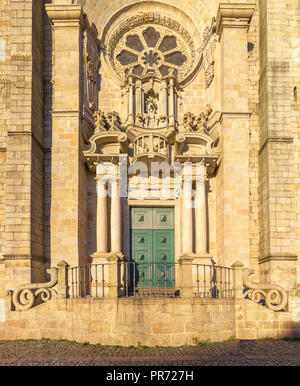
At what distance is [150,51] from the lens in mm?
15828

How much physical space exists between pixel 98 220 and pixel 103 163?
1.78m

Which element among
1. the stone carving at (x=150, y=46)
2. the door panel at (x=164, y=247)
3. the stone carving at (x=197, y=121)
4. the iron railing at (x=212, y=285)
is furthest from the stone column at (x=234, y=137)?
the stone carving at (x=150, y=46)

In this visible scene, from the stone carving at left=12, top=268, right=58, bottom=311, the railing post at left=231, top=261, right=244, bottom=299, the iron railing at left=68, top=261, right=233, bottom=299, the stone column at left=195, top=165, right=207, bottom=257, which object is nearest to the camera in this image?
the railing post at left=231, top=261, right=244, bottom=299

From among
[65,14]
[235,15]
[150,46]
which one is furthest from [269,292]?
[65,14]

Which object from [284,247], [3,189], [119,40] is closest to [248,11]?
[119,40]

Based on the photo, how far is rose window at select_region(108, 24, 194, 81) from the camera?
1566 centimetres

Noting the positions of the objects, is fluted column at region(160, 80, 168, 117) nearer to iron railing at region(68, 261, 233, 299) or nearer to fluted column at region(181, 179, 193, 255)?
fluted column at region(181, 179, 193, 255)

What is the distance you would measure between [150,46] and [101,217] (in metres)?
6.61

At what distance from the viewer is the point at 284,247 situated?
41.6ft

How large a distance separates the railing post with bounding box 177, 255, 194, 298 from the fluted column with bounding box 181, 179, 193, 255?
312cm

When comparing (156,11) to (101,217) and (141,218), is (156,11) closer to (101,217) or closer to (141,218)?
(141,218)

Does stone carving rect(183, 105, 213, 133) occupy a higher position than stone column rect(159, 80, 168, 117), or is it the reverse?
stone column rect(159, 80, 168, 117)

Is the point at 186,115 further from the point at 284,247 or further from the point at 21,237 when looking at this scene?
the point at 21,237

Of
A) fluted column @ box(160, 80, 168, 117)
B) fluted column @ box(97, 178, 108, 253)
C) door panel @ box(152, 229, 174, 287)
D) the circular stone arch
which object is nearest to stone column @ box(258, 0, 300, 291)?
the circular stone arch
